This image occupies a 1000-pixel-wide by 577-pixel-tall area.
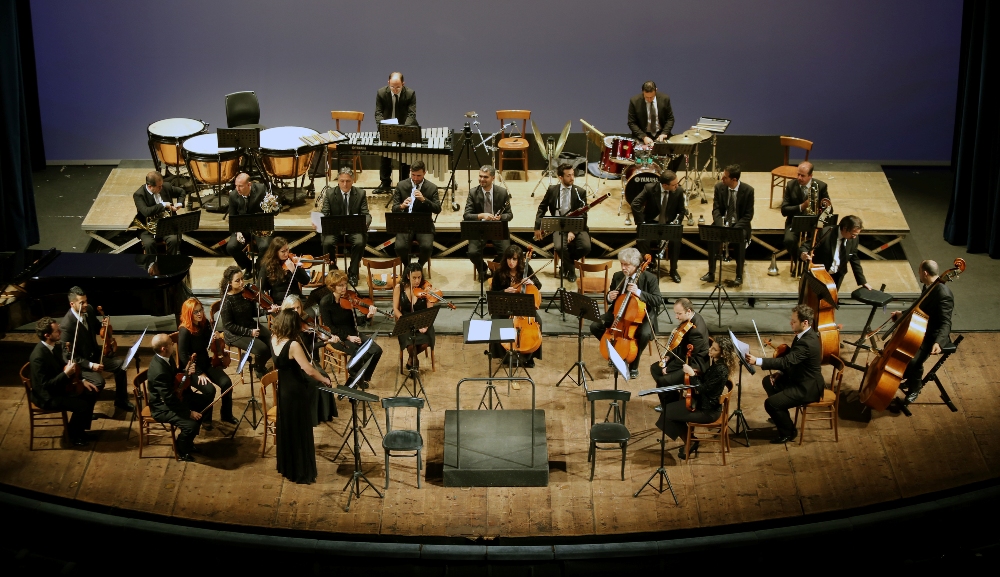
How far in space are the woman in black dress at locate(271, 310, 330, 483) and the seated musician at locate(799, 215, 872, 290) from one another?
456cm

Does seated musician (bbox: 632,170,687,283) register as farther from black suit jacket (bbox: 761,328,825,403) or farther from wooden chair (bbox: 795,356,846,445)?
black suit jacket (bbox: 761,328,825,403)

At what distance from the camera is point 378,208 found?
11.5 m

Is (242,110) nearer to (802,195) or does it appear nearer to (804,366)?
(802,195)

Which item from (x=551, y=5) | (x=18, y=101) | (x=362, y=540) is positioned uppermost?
(x=551, y=5)

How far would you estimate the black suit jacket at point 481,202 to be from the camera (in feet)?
33.8

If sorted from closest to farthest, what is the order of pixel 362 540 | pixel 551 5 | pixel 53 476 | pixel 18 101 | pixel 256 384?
pixel 362 540 < pixel 53 476 < pixel 256 384 < pixel 18 101 < pixel 551 5

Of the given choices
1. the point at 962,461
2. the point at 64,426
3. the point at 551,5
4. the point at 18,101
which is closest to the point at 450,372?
the point at 64,426

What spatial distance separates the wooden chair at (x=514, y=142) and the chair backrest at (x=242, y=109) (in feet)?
8.86

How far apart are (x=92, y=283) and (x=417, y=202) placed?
3090mm

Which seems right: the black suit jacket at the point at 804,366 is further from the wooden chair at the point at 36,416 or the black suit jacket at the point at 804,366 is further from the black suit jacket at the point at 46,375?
the wooden chair at the point at 36,416

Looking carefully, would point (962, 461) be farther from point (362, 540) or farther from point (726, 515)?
point (362, 540)

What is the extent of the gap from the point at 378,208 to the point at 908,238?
5.67m

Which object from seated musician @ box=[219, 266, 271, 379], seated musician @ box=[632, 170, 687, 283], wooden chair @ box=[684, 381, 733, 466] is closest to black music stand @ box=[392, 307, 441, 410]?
seated musician @ box=[219, 266, 271, 379]

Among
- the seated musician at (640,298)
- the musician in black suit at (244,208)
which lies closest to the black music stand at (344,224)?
the musician in black suit at (244,208)
